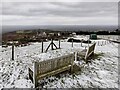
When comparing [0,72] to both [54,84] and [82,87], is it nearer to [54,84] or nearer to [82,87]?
[54,84]

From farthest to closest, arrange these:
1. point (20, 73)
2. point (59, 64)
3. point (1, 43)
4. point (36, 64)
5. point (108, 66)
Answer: point (1, 43) < point (108, 66) < point (20, 73) < point (59, 64) < point (36, 64)

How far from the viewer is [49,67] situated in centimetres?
593

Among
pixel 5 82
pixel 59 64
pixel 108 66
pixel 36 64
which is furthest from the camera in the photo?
pixel 108 66

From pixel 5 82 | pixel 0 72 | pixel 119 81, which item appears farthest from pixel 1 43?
pixel 119 81

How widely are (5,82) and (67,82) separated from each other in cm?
257

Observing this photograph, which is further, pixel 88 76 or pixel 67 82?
pixel 88 76

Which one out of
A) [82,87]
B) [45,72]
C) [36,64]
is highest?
[36,64]

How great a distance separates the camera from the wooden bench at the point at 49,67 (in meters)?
5.48

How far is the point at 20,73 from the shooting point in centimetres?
675

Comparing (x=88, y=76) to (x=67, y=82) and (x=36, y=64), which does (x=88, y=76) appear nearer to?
(x=67, y=82)

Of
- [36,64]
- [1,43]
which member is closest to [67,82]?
[36,64]

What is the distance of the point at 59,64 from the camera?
6.34m

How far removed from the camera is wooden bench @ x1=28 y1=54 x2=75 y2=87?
216 inches

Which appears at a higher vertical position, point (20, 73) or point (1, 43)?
point (1, 43)
